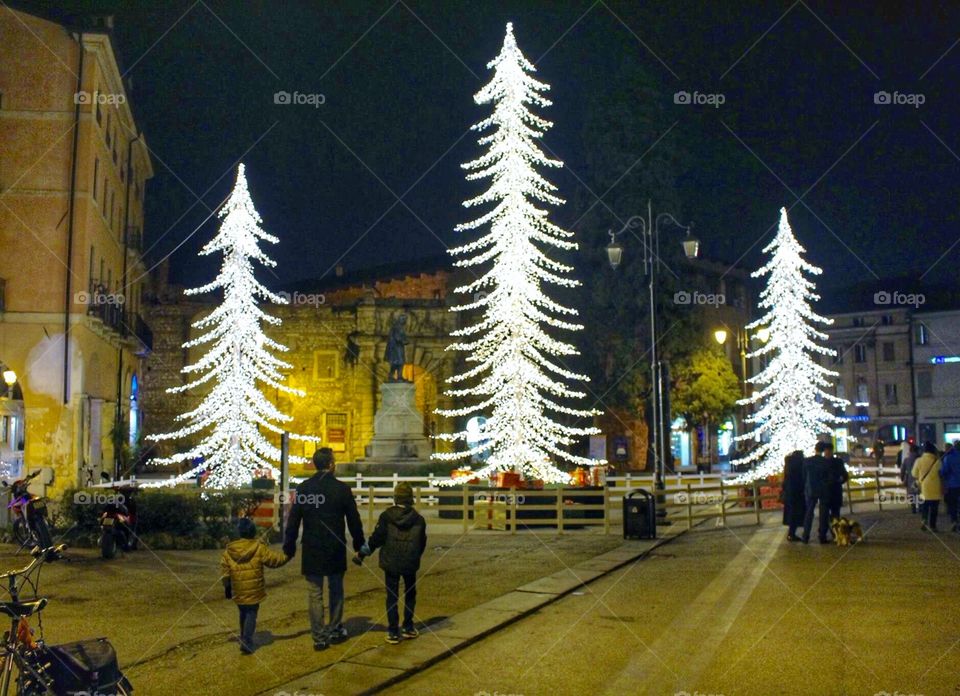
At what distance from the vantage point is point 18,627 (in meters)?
4.99

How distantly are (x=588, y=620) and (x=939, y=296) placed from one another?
6730 cm

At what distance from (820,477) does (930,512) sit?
3.52 meters

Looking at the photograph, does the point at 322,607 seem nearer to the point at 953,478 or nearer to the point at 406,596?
the point at 406,596

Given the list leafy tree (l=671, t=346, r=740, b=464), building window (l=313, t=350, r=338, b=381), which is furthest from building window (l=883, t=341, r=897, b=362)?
building window (l=313, t=350, r=338, b=381)

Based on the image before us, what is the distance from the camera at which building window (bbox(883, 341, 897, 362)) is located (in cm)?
6624

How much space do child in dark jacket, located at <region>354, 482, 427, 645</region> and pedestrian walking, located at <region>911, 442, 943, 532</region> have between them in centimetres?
1326

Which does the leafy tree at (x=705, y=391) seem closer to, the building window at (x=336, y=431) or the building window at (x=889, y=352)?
the building window at (x=336, y=431)

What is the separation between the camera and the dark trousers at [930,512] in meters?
18.0

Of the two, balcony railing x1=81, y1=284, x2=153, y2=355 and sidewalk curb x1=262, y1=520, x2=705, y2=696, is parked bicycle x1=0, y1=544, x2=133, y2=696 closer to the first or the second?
sidewalk curb x1=262, y1=520, x2=705, y2=696


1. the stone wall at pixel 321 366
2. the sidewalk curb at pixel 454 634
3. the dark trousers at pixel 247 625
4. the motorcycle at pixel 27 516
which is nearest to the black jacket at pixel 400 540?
the sidewalk curb at pixel 454 634

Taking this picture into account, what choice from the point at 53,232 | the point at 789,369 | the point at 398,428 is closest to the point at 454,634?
the point at 53,232

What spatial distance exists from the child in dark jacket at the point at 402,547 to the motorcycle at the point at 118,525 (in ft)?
26.9

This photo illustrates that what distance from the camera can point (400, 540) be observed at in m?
8.69

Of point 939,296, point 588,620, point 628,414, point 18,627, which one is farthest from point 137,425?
point 939,296
